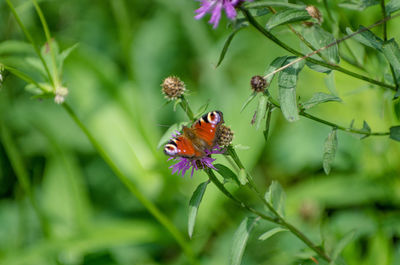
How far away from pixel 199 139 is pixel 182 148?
0.17ft

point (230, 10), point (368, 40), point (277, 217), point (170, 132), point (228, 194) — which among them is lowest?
point (277, 217)

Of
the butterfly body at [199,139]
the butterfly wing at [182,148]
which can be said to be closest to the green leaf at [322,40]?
the butterfly body at [199,139]

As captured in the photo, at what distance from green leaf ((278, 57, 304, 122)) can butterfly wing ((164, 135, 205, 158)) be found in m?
0.25

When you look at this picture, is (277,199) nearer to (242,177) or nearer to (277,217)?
(277,217)

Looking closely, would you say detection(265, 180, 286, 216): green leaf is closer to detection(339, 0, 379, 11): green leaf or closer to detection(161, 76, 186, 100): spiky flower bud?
detection(161, 76, 186, 100): spiky flower bud

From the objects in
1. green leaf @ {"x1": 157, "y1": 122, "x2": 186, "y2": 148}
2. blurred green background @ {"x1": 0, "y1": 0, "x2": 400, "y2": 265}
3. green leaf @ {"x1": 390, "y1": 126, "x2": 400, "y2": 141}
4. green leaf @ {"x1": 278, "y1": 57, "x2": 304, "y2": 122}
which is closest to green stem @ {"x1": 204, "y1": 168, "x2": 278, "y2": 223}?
green leaf @ {"x1": 157, "y1": 122, "x2": 186, "y2": 148}

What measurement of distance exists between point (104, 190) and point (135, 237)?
0.55 m

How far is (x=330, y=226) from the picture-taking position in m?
2.08

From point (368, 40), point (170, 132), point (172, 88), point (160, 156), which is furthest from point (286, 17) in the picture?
point (160, 156)

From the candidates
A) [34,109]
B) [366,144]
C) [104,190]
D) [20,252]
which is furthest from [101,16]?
[366,144]

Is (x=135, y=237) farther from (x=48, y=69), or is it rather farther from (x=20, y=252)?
(x=48, y=69)

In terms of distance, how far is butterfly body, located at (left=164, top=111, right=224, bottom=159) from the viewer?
1.12 meters

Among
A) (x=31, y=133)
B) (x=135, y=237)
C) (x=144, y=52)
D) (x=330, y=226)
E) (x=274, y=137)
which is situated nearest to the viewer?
(x=330, y=226)

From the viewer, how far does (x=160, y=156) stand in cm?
251
